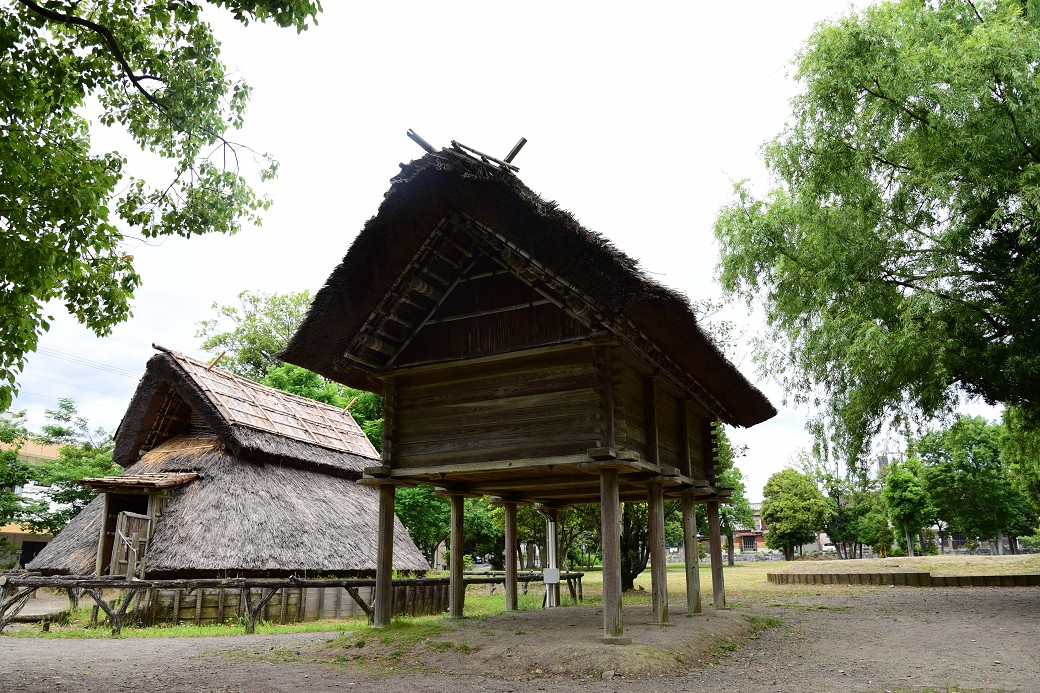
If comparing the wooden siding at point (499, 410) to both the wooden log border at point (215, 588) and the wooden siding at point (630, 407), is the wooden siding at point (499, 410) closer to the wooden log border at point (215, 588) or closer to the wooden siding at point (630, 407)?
the wooden siding at point (630, 407)

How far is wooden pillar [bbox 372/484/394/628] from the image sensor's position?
35.9 ft

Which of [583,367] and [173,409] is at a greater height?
[173,409]

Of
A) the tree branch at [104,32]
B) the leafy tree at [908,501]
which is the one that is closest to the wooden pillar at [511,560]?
the tree branch at [104,32]

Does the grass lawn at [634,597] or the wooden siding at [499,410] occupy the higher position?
the wooden siding at [499,410]

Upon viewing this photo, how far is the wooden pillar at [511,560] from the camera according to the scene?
1420 cm

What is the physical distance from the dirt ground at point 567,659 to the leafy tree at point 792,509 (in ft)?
102

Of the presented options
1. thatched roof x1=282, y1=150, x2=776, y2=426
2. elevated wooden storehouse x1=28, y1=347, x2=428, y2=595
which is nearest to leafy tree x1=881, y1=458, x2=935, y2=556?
elevated wooden storehouse x1=28, y1=347, x2=428, y2=595

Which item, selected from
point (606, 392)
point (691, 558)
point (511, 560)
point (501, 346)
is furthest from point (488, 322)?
point (511, 560)

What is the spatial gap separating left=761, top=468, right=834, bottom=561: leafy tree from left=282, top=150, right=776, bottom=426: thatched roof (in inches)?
1372

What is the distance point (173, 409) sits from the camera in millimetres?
20562

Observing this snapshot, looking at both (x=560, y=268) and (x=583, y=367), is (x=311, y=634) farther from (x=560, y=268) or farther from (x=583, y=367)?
(x=560, y=268)

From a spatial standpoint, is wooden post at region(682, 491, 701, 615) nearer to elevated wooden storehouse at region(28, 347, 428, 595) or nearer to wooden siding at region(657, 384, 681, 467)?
wooden siding at region(657, 384, 681, 467)

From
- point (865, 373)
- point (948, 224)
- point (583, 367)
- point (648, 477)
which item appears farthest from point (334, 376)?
point (948, 224)

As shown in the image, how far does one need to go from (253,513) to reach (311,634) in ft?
17.0
